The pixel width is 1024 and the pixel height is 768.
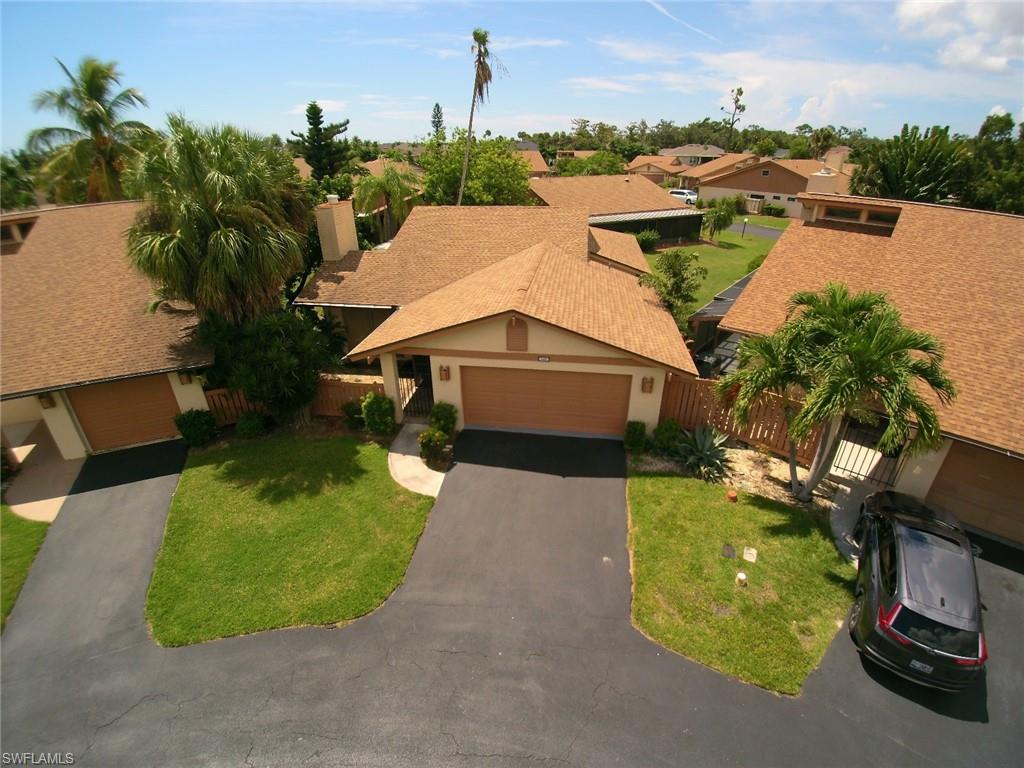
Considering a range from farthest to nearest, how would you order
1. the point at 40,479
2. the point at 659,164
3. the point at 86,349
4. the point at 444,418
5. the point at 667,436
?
the point at 659,164 < the point at 444,418 < the point at 86,349 < the point at 667,436 < the point at 40,479

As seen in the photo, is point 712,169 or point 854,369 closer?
point 854,369

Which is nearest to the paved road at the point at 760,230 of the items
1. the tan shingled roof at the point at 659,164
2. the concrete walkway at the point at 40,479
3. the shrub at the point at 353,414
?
the tan shingled roof at the point at 659,164

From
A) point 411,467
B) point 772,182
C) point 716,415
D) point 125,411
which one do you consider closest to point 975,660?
point 716,415

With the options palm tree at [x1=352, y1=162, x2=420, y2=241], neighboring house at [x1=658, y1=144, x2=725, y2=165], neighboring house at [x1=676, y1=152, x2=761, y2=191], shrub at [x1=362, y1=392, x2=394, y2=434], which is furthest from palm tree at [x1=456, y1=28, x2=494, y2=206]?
neighboring house at [x1=658, y1=144, x2=725, y2=165]

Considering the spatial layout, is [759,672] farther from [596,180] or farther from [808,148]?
[808,148]

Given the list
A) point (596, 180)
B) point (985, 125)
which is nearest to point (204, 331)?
point (596, 180)

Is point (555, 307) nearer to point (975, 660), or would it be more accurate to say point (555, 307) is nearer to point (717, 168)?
point (975, 660)
